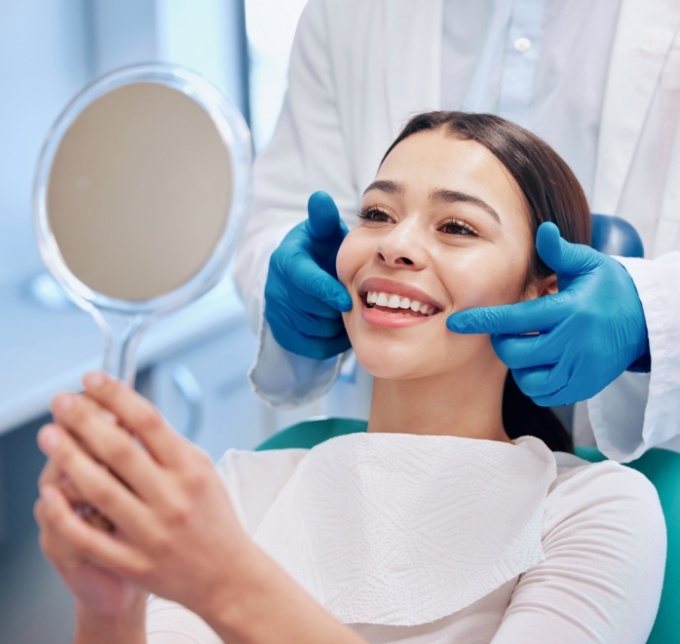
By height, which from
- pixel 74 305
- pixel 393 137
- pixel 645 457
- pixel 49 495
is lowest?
pixel 74 305

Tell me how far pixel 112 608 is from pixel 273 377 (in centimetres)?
91

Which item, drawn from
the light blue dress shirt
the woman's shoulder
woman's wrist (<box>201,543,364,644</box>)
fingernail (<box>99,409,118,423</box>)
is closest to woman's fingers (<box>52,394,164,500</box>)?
fingernail (<box>99,409,118,423</box>)

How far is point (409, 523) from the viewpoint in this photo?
1.26 m

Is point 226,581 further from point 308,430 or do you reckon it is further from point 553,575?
point 308,430

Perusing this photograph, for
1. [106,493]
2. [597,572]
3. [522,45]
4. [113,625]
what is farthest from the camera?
[522,45]

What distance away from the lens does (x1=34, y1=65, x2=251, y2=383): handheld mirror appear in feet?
2.87

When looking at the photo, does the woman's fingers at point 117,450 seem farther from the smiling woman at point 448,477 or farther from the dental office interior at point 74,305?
the dental office interior at point 74,305

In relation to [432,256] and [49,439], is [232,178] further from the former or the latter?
[432,256]

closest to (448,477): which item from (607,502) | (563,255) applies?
(607,502)

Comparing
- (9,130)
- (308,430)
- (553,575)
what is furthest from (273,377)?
(9,130)

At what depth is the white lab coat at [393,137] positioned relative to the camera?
148 centimetres

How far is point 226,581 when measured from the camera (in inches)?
29.0

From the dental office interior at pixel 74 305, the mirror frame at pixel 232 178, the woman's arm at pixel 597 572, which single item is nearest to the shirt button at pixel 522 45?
the dental office interior at pixel 74 305

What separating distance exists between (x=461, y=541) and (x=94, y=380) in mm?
670
